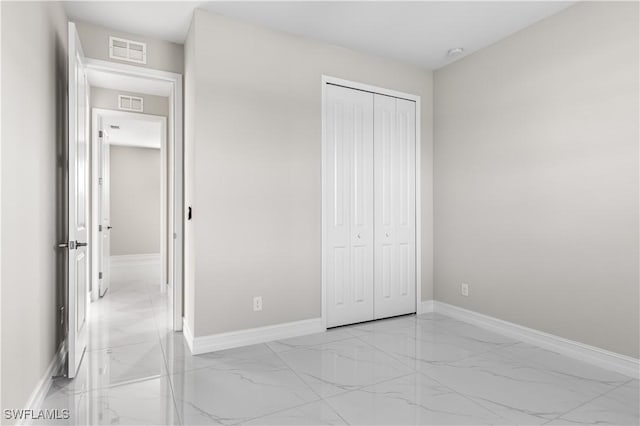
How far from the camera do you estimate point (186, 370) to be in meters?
2.56

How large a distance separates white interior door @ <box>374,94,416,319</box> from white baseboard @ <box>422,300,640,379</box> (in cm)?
59

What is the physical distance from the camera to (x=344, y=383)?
239 cm

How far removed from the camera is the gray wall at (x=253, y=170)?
2920 millimetres

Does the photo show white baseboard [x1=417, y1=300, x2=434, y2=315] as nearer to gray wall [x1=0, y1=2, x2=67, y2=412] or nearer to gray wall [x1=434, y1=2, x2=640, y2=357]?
gray wall [x1=434, y1=2, x2=640, y2=357]

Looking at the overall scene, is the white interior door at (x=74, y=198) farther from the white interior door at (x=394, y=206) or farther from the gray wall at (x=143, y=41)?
the white interior door at (x=394, y=206)

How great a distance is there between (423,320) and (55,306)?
127 inches

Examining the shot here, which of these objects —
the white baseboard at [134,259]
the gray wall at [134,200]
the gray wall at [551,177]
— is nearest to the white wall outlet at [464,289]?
the gray wall at [551,177]

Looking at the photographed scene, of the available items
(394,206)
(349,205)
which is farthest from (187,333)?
(394,206)

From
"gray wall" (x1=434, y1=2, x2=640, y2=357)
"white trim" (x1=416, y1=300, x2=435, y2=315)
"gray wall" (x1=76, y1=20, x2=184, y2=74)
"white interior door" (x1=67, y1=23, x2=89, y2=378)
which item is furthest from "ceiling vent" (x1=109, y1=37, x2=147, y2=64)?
"white trim" (x1=416, y1=300, x2=435, y2=315)

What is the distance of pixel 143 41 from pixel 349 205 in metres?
2.41

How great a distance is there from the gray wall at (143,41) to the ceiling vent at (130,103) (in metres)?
1.35

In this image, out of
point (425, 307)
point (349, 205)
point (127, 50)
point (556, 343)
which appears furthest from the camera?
point (425, 307)

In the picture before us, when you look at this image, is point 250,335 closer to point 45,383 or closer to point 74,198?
point 45,383

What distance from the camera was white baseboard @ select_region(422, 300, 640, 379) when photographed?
8.25 feet
